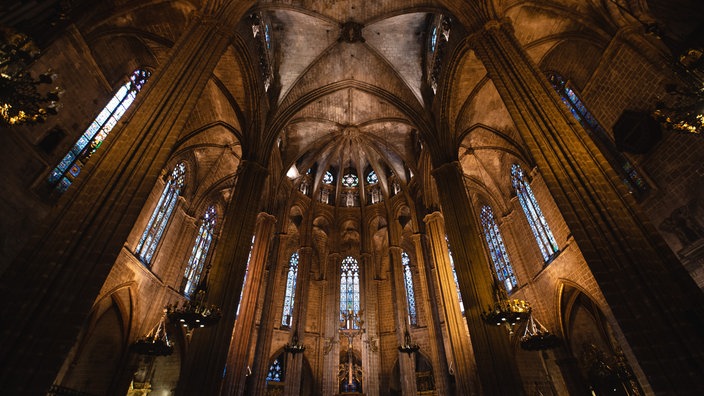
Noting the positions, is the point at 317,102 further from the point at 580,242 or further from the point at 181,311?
the point at 580,242

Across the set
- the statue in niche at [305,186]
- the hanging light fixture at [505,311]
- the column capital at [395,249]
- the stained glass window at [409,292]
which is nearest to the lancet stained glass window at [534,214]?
the hanging light fixture at [505,311]

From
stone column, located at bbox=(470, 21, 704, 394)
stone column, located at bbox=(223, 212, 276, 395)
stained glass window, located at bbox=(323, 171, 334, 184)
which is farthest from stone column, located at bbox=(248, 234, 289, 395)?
A: stone column, located at bbox=(470, 21, 704, 394)

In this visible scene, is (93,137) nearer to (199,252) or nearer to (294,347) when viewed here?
(199,252)

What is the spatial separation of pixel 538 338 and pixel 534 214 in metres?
5.64

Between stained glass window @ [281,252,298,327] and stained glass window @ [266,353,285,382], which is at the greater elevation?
stained glass window @ [281,252,298,327]

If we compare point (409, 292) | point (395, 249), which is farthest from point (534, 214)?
point (409, 292)

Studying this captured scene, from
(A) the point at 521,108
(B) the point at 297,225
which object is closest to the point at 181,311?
(A) the point at 521,108

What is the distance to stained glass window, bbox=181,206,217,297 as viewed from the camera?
16.8 metres

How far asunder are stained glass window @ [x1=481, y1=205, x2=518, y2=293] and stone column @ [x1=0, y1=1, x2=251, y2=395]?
1591 cm

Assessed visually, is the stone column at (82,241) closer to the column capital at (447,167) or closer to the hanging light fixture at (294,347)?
the column capital at (447,167)

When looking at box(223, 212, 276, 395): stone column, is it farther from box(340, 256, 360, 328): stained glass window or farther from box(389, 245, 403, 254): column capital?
box(340, 256, 360, 328): stained glass window

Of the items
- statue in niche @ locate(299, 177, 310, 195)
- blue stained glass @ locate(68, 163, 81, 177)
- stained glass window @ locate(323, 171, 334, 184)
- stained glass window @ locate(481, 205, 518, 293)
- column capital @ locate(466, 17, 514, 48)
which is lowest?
blue stained glass @ locate(68, 163, 81, 177)

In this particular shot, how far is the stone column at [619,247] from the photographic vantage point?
4.43 meters

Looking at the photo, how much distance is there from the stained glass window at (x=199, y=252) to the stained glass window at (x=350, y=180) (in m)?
9.27
